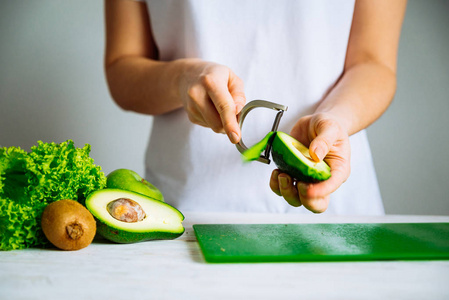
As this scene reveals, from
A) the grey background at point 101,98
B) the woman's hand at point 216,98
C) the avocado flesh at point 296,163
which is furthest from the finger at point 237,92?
the grey background at point 101,98

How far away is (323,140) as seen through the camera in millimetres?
907

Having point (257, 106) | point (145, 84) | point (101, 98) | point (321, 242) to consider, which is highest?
point (257, 106)

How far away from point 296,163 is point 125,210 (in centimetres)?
34

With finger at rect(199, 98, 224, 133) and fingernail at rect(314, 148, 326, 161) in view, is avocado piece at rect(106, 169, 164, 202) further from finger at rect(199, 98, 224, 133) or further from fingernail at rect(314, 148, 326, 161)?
fingernail at rect(314, 148, 326, 161)

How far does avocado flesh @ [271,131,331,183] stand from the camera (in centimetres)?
88

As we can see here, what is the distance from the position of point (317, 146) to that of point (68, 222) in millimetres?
484

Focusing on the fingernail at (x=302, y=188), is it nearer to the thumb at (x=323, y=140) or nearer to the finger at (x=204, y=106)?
the thumb at (x=323, y=140)

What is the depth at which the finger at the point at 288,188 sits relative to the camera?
0.94 m

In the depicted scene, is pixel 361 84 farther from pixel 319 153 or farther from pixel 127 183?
pixel 127 183

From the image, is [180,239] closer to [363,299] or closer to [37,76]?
[363,299]

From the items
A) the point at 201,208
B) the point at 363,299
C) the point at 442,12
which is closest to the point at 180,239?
the point at 363,299

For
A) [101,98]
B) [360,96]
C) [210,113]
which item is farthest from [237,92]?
[101,98]

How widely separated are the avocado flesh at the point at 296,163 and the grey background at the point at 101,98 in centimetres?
181

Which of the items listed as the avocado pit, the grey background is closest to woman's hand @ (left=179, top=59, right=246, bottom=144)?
the avocado pit
